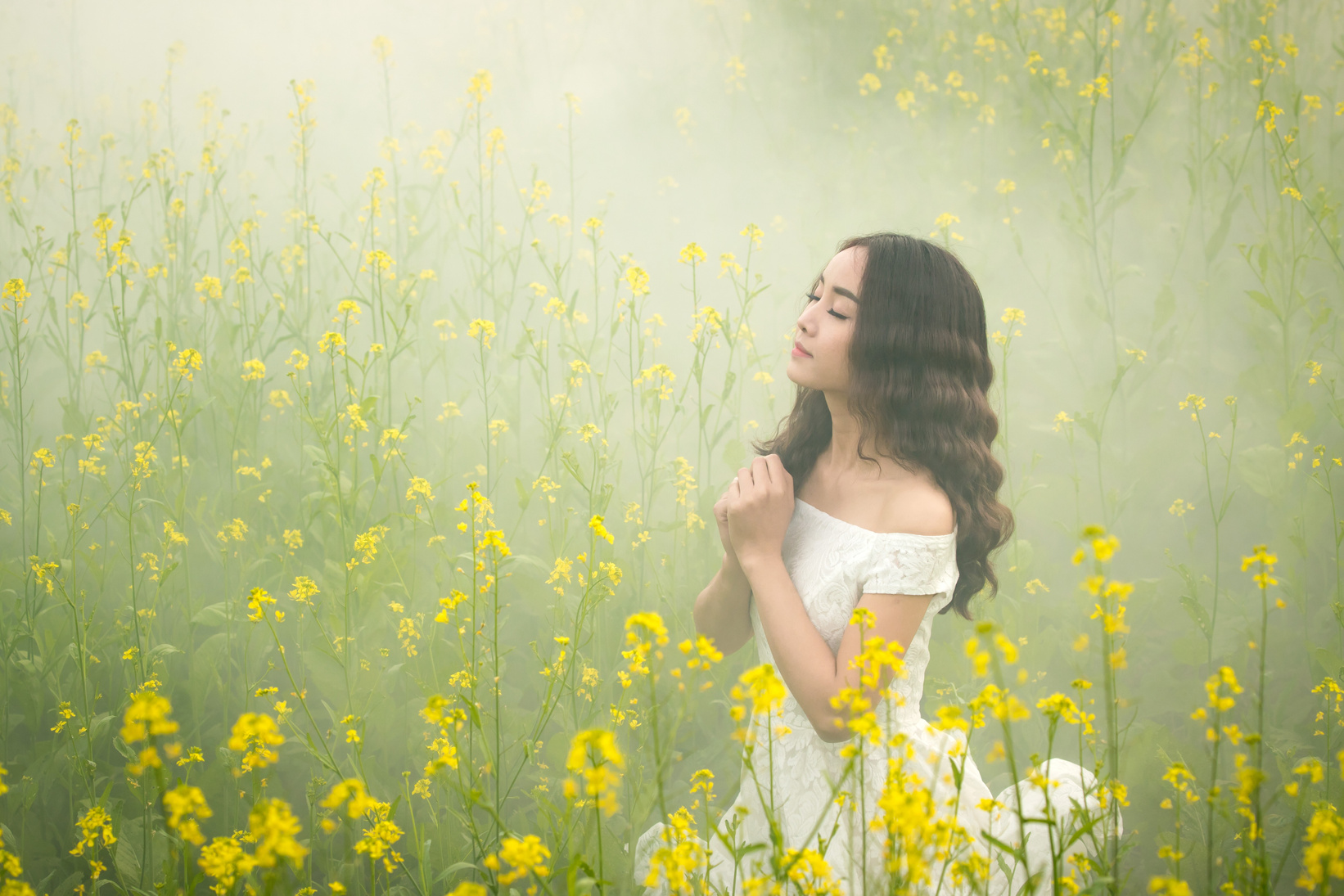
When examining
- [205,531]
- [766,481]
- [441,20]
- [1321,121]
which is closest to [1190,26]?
[1321,121]

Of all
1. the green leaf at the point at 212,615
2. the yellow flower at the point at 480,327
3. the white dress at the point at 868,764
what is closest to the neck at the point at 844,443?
the white dress at the point at 868,764

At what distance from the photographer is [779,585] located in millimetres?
1208

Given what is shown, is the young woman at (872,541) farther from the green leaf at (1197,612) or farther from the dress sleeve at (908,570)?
the green leaf at (1197,612)

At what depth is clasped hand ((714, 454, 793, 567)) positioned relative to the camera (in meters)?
1.24

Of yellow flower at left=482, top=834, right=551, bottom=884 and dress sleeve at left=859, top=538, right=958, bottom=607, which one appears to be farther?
dress sleeve at left=859, top=538, right=958, bottom=607

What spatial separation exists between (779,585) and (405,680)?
1134 mm

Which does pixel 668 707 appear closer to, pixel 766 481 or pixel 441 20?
pixel 766 481

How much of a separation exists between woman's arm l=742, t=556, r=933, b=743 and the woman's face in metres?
0.32

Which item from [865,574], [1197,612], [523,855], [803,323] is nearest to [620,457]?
[803,323]

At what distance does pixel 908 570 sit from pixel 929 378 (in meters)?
0.35

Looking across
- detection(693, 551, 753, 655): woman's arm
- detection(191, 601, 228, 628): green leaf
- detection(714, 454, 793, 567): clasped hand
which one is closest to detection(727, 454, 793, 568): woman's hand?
detection(714, 454, 793, 567): clasped hand

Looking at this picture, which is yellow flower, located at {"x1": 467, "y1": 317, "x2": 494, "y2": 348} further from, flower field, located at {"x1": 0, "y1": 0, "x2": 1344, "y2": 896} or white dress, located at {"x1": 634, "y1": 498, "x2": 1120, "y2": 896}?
white dress, located at {"x1": 634, "y1": 498, "x2": 1120, "y2": 896}

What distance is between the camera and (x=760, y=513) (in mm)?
1238

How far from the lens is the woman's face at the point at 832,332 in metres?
1.30
